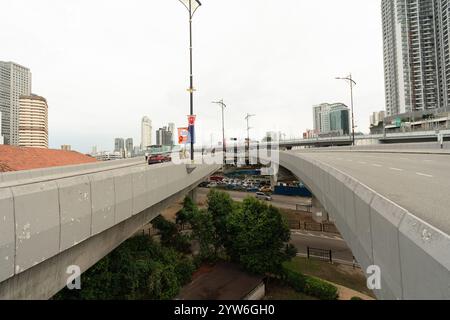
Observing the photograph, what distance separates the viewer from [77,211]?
225 inches

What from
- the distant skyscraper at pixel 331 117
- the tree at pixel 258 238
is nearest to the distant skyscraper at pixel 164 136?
the distant skyscraper at pixel 331 117

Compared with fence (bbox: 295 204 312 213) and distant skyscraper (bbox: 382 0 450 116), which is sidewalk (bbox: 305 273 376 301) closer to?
fence (bbox: 295 204 312 213)

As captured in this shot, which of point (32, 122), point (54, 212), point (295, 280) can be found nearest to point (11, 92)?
point (32, 122)

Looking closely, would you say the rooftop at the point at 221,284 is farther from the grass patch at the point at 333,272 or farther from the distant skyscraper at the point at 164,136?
the distant skyscraper at the point at 164,136

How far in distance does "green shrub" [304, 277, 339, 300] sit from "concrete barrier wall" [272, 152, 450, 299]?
58.8ft

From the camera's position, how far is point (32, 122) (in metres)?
115

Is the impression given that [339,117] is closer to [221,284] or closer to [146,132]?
[146,132]

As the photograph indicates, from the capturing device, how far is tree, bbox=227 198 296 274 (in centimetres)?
2252

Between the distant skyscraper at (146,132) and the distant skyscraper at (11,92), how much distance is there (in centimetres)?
6282

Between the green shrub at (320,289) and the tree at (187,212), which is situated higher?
the tree at (187,212)

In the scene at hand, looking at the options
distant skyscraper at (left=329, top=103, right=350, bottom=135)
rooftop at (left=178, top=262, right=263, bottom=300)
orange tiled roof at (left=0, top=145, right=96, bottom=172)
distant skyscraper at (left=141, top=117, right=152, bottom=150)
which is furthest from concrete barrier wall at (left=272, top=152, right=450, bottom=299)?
distant skyscraper at (left=329, top=103, right=350, bottom=135)

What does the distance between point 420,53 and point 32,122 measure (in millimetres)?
194855

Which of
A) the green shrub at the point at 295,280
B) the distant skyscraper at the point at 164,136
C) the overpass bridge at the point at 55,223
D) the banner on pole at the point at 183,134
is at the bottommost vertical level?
the green shrub at the point at 295,280

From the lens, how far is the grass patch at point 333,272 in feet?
74.0
